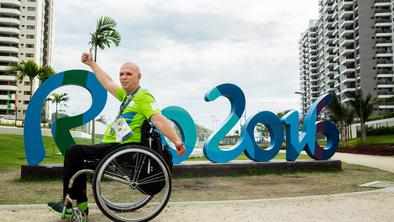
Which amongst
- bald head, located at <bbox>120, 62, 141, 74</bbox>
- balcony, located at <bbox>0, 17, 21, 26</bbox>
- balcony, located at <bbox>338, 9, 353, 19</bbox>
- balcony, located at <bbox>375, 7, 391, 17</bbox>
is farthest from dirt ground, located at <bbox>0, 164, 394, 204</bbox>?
balcony, located at <bbox>338, 9, 353, 19</bbox>

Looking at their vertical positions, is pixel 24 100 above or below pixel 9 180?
above

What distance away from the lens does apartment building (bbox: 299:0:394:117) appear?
85750 mm

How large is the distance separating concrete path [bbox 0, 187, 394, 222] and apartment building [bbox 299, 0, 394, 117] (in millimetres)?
74999

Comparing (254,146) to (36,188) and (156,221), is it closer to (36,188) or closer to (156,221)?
(36,188)

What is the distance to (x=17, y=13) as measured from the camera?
8744 centimetres

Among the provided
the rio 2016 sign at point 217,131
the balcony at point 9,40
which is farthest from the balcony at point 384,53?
the balcony at point 9,40

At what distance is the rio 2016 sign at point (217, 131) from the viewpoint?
9047 mm

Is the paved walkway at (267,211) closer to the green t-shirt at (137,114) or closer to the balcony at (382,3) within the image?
the green t-shirt at (137,114)

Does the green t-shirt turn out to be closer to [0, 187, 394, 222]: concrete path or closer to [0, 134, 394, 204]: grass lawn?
[0, 187, 394, 222]: concrete path

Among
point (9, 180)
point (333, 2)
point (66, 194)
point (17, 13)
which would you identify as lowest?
point (9, 180)

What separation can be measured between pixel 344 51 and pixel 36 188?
9402cm

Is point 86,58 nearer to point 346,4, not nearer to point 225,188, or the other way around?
point 225,188

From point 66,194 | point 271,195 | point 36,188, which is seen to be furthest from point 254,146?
point 66,194

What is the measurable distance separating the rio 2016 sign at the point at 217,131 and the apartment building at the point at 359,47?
225 feet
